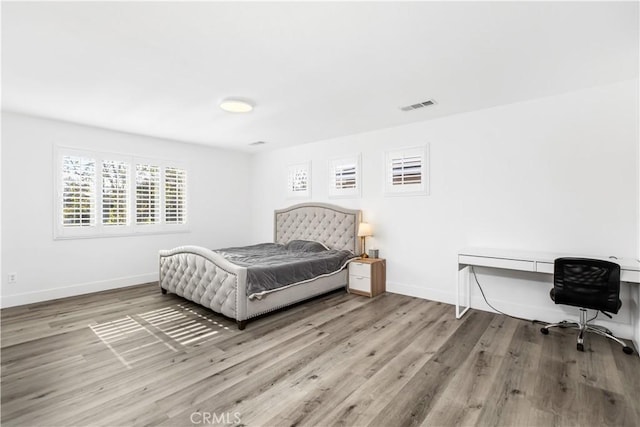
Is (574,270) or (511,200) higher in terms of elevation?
(511,200)

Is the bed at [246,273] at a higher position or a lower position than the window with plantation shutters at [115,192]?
lower

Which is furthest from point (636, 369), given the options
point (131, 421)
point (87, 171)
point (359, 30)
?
point (87, 171)

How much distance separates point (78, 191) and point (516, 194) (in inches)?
237

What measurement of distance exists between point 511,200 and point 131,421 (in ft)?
13.8

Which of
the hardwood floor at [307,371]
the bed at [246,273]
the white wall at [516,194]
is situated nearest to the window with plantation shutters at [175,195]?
the bed at [246,273]

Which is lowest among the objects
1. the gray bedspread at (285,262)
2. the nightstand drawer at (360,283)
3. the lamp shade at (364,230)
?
the nightstand drawer at (360,283)

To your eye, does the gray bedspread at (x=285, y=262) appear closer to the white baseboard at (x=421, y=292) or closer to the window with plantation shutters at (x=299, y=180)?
the white baseboard at (x=421, y=292)

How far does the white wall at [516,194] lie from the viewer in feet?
10.4

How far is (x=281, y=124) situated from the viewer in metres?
4.62

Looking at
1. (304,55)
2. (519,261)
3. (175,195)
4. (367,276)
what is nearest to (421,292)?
(367,276)

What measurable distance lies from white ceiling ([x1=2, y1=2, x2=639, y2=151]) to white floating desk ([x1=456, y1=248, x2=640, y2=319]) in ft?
5.88

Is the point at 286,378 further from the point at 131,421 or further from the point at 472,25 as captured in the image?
the point at 472,25

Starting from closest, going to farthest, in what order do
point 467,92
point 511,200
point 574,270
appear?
point 574,270 < point 467,92 < point 511,200

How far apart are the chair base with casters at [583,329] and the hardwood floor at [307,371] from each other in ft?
0.28
